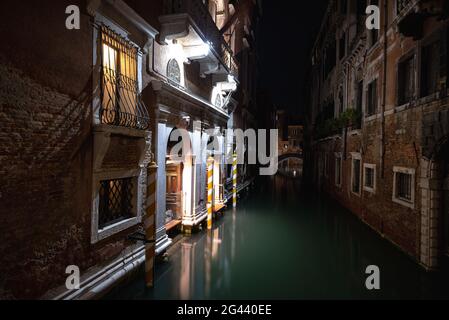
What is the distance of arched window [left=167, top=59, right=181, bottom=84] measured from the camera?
22.0 feet

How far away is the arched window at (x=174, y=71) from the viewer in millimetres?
6695

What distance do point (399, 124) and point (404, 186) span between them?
5.59ft

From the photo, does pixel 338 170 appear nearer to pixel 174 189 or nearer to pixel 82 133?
pixel 174 189

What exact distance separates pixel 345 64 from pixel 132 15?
37.7 feet

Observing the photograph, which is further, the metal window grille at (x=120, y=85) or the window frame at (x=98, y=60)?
the metal window grille at (x=120, y=85)

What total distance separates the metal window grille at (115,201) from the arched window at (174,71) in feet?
9.51

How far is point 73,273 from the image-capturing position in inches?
153

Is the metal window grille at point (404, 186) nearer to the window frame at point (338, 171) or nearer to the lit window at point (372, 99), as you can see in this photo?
the lit window at point (372, 99)

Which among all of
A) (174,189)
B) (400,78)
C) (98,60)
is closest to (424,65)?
(400,78)

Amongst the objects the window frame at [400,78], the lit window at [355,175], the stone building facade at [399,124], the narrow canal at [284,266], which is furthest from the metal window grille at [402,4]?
the narrow canal at [284,266]

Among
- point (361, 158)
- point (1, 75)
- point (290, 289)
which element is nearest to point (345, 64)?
point (361, 158)

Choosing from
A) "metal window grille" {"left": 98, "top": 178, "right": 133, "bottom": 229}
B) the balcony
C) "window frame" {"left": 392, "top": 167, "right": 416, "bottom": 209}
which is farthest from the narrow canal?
the balcony

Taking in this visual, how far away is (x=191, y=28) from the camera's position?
20.9ft

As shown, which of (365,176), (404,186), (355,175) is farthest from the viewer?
(355,175)
